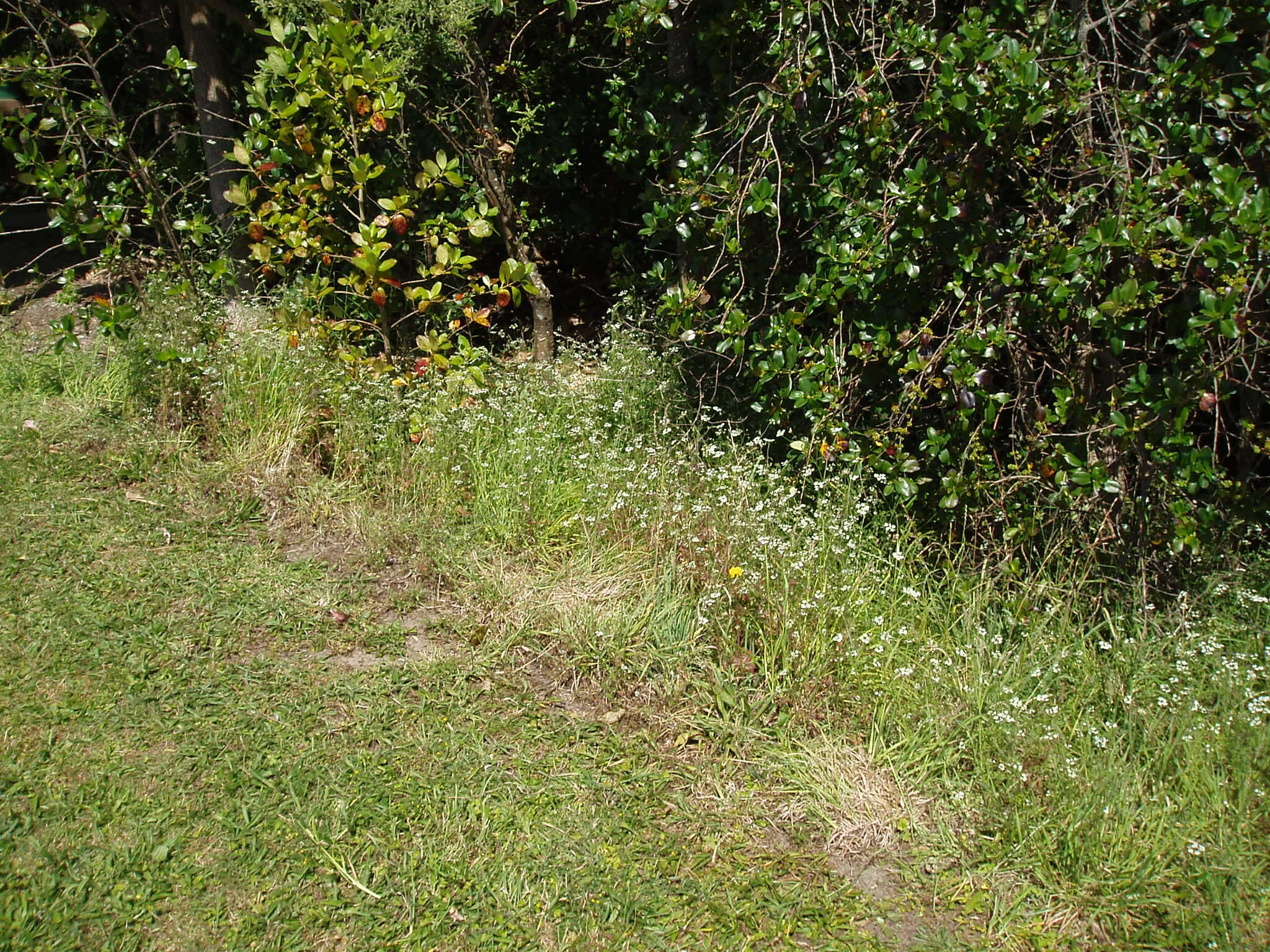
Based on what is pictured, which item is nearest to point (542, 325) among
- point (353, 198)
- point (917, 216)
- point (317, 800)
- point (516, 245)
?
point (516, 245)

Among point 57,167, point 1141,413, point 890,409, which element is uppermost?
point 57,167

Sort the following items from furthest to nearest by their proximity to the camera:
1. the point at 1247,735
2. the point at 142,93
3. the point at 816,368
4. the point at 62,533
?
the point at 142,93 → the point at 62,533 → the point at 816,368 → the point at 1247,735

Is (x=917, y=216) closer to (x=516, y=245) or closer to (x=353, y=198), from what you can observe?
(x=516, y=245)

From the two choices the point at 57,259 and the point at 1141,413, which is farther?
the point at 57,259

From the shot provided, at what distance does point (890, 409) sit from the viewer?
414 centimetres

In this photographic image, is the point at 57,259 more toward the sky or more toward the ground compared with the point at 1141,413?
more toward the ground

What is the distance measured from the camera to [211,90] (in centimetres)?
627

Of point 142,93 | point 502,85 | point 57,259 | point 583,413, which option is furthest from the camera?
point 57,259

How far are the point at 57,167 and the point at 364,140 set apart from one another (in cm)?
158

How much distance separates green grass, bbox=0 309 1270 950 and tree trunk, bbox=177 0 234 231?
205 cm

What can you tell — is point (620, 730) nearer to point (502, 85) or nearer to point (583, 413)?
point (583, 413)

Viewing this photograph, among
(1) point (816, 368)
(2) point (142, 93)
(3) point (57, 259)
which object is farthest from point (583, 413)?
(3) point (57, 259)

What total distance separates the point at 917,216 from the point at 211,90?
464cm

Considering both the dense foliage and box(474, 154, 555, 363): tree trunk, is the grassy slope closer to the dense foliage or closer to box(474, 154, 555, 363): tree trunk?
the dense foliage
